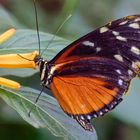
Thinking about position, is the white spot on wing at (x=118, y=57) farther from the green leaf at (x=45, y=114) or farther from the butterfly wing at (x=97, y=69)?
the green leaf at (x=45, y=114)

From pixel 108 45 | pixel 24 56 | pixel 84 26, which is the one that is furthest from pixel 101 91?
pixel 84 26

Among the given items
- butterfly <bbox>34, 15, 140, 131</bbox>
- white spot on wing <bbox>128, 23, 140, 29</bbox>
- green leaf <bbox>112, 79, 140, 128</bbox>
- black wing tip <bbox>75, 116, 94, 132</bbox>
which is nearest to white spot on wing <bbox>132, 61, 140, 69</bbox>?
butterfly <bbox>34, 15, 140, 131</bbox>

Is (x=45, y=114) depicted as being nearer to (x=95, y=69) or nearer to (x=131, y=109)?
(x=95, y=69)

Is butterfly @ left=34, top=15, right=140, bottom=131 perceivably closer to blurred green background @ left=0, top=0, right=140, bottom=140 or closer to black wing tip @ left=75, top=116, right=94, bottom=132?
black wing tip @ left=75, top=116, right=94, bottom=132

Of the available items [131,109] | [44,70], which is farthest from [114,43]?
[131,109]

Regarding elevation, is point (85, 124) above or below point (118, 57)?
below

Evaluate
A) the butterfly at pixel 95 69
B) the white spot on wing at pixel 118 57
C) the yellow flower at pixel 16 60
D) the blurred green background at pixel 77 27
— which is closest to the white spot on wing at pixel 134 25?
the butterfly at pixel 95 69
